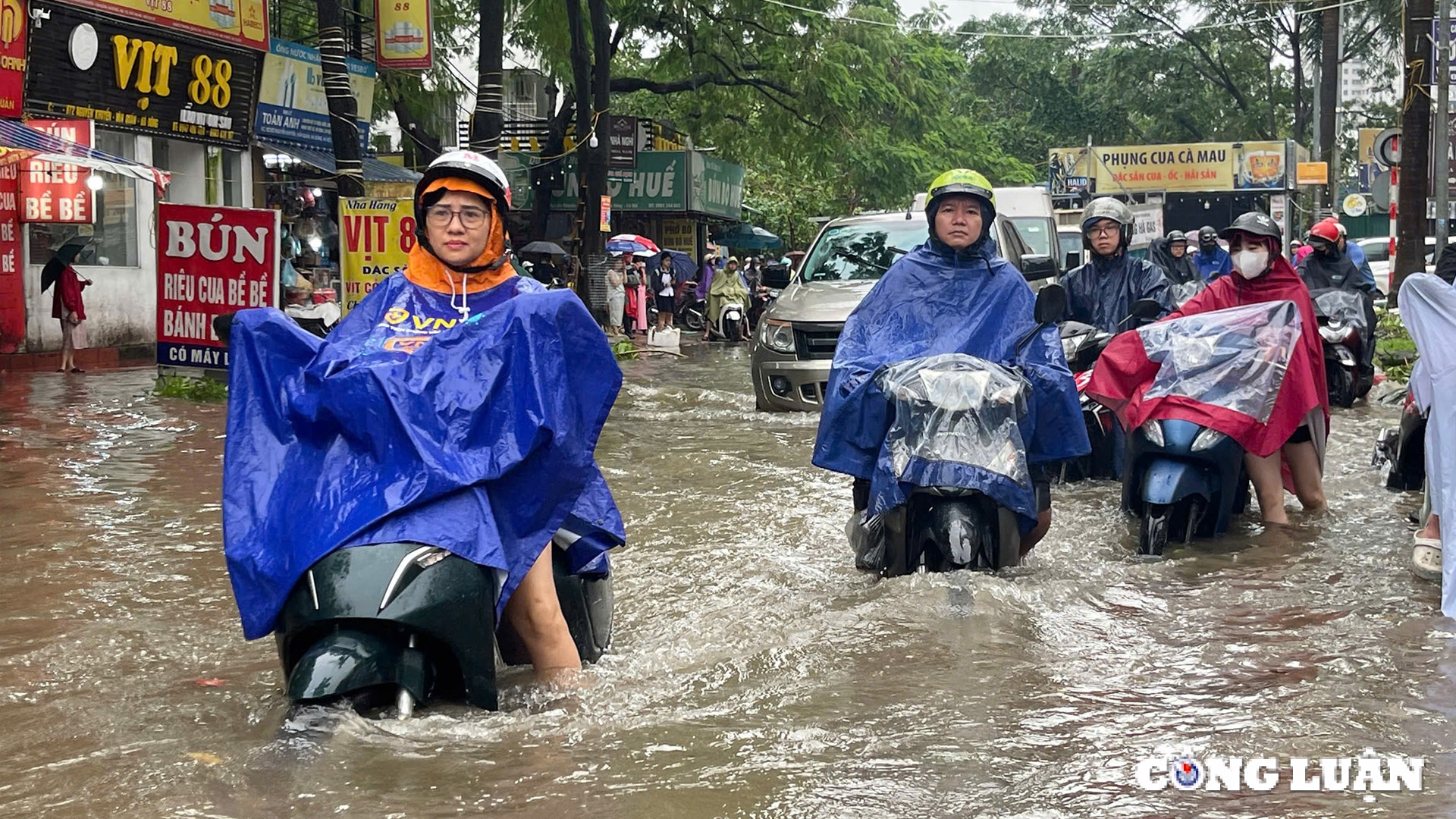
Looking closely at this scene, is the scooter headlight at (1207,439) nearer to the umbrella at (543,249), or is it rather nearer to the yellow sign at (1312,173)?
the umbrella at (543,249)

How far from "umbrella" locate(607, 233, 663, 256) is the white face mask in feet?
68.8

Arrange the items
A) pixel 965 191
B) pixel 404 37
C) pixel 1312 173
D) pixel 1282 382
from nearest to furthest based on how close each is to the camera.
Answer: pixel 965 191 → pixel 1282 382 → pixel 404 37 → pixel 1312 173

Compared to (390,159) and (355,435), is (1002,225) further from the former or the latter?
(390,159)

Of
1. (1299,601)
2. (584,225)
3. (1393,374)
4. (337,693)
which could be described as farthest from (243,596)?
(584,225)

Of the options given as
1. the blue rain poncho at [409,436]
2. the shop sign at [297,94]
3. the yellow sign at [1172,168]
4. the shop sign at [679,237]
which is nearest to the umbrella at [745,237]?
the shop sign at [679,237]

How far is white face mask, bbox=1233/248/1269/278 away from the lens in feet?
25.3

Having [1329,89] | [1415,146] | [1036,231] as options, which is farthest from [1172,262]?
[1329,89]

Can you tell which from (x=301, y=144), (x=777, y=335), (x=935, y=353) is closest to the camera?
(x=935, y=353)

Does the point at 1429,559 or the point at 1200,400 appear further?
the point at 1200,400

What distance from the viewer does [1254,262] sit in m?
7.71

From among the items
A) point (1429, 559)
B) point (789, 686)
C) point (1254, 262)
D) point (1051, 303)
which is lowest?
point (789, 686)
